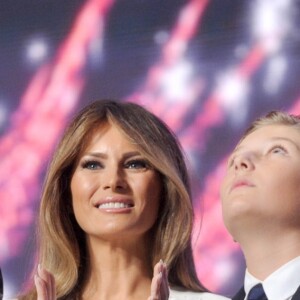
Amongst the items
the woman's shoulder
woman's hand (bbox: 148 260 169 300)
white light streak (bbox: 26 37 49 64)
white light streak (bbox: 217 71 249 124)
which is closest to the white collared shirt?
woman's hand (bbox: 148 260 169 300)

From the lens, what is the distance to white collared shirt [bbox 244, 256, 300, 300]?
3.92ft

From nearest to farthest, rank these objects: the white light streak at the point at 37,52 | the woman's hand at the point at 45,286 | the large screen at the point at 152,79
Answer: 1. the woman's hand at the point at 45,286
2. the large screen at the point at 152,79
3. the white light streak at the point at 37,52

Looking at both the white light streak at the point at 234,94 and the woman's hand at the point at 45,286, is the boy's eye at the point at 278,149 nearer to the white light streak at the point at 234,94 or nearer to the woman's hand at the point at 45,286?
the woman's hand at the point at 45,286

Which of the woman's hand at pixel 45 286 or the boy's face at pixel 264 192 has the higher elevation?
the boy's face at pixel 264 192

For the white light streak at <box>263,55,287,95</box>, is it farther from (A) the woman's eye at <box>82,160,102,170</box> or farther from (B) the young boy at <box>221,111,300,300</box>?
(B) the young boy at <box>221,111,300,300</box>

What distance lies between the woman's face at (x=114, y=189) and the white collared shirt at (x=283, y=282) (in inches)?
21.1

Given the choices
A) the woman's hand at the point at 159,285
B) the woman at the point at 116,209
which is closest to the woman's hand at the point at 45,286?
the woman's hand at the point at 159,285

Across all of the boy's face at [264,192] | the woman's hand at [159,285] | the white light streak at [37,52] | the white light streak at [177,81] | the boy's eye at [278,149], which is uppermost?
the white light streak at [37,52]

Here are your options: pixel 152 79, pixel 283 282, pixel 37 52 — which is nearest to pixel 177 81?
pixel 152 79

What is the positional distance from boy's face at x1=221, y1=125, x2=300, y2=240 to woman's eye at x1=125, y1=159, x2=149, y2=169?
487mm

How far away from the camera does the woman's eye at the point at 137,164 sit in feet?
5.74

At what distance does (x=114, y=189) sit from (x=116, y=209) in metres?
0.04

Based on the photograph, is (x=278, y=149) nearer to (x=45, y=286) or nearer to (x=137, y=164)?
(x=45, y=286)

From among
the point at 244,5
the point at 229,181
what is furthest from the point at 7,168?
the point at 229,181
